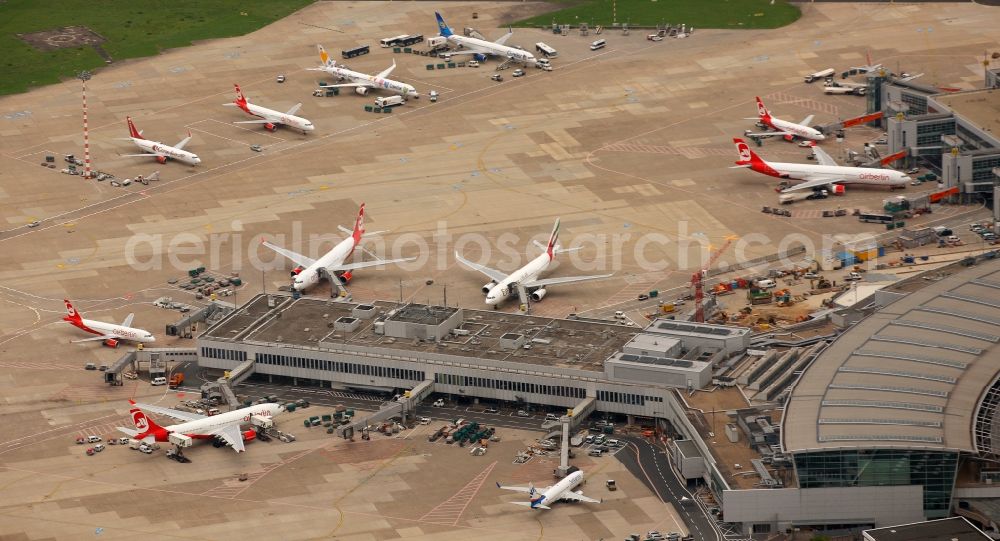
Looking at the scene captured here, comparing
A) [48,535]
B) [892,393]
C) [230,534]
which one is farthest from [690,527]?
[48,535]

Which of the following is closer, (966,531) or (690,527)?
(966,531)

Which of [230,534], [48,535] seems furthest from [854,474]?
[48,535]

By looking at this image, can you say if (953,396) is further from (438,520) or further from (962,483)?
(438,520)

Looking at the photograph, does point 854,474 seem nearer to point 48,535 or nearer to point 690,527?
point 690,527

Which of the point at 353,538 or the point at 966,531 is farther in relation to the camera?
the point at 353,538

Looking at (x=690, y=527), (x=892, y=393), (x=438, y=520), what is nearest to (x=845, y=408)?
(x=892, y=393)
